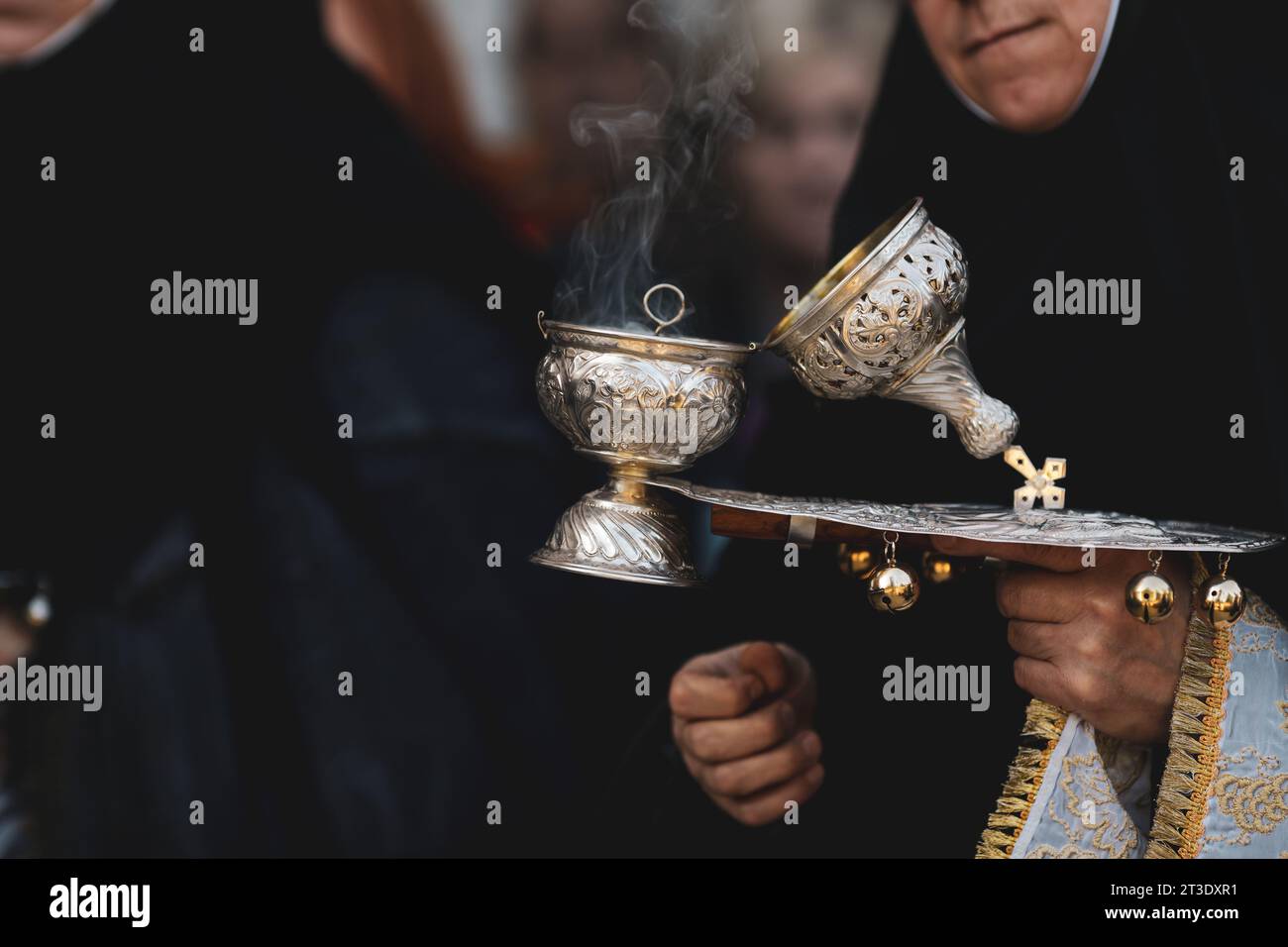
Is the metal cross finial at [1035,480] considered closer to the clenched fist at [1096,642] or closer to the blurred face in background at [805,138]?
the clenched fist at [1096,642]

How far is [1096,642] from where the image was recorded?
79.9 inches

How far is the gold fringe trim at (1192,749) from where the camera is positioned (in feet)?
6.63

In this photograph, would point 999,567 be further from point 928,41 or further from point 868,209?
point 928,41

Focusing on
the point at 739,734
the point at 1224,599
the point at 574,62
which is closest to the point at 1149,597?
the point at 1224,599

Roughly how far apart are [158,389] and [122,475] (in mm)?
182

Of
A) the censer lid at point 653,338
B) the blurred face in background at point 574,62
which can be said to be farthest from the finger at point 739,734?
the blurred face in background at point 574,62

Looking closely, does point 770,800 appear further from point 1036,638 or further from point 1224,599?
point 1224,599

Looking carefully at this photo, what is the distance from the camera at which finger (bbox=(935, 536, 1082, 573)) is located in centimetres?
191

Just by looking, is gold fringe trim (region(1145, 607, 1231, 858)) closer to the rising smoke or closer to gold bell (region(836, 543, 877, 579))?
gold bell (region(836, 543, 877, 579))

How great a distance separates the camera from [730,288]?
2.46 metres

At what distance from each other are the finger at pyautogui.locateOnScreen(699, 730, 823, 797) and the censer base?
1.67ft

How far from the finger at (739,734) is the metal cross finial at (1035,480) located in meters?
0.65

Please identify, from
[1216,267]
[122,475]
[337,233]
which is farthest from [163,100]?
[1216,267]

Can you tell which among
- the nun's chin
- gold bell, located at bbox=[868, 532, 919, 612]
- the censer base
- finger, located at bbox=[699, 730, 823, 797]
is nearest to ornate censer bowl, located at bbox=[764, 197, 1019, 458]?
gold bell, located at bbox=[868, 532, 919, 612]
